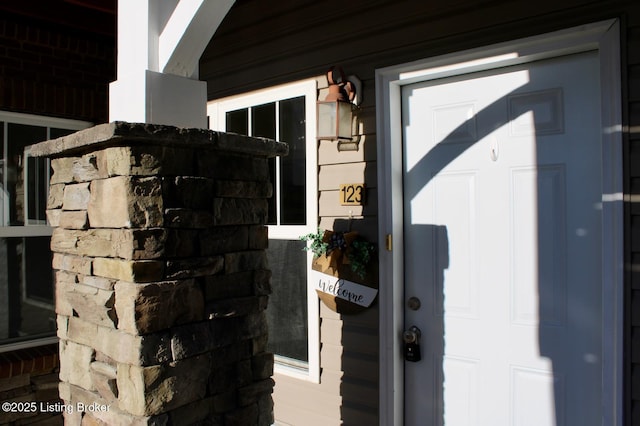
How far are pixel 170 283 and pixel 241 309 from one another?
0.29 metres

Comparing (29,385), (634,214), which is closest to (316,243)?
(634,214)

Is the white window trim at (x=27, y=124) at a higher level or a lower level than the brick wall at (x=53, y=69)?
lower

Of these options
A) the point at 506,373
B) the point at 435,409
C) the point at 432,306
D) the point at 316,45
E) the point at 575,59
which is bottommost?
the point at 435,409

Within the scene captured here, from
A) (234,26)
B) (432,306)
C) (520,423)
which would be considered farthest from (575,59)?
(234,26)

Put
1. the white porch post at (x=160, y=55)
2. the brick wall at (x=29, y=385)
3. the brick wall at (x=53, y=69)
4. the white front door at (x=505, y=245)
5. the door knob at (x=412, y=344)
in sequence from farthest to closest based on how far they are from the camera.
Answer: the brick wall at (x=53, y=69) < the brick wall at (x=29, y=385) < the door knob at (x=412, y=344) < the white front door at (x=505, y=245) < the white porch post at (x=160, y=55)

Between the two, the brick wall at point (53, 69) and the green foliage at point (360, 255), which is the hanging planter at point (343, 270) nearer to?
the green foliage at point (360, 255)

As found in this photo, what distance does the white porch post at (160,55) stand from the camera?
1.68 meters

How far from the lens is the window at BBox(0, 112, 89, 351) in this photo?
3.73 m

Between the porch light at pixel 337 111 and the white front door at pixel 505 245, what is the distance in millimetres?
300

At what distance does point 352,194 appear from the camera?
8.96 ft

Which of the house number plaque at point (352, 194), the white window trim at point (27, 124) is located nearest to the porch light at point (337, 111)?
the house number plaque at point (352, 194)

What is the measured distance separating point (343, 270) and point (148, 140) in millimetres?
1532

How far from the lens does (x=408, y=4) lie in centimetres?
255

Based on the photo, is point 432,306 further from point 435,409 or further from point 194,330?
point 194,330
